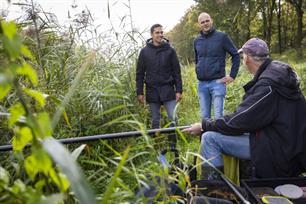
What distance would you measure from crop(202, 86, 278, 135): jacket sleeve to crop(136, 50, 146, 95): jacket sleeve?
7.38 feet

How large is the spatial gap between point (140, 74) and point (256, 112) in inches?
98.4

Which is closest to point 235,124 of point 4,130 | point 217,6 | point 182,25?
point 4,130

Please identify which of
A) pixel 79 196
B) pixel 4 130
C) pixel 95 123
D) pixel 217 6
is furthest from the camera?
pixel 217 6

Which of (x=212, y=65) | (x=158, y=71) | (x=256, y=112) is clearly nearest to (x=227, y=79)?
(x=212, y=65)

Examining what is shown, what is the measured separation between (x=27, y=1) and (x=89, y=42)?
36.8 inches

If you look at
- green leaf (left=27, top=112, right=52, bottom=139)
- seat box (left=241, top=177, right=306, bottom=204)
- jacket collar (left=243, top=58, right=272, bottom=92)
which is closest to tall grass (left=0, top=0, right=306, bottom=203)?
seat box (left=241, top=177, right=306, bottom=204)

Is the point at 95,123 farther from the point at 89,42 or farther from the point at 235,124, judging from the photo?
the point at 235,124

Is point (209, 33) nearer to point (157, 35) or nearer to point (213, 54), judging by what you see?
point (213, 54)

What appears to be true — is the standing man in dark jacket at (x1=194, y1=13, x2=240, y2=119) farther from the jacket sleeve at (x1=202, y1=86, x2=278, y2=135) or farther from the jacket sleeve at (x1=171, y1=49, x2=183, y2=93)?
the jacket sleeve at (x1=202, y1=86, x2=278, y2=135)

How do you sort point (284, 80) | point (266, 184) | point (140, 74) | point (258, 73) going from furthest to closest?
1. point (140, 74)
2. point (258, 73)
3. point (284, 80)
4. point (266, 184)

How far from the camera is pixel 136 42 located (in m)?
5.12

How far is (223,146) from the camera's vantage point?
2.86 metres

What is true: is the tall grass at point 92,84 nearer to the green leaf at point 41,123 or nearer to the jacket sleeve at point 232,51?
the jacket sleeve at point 232,51

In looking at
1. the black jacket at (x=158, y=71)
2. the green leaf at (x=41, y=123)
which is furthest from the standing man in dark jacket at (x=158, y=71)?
the green leaf at (x=41, y=123)
